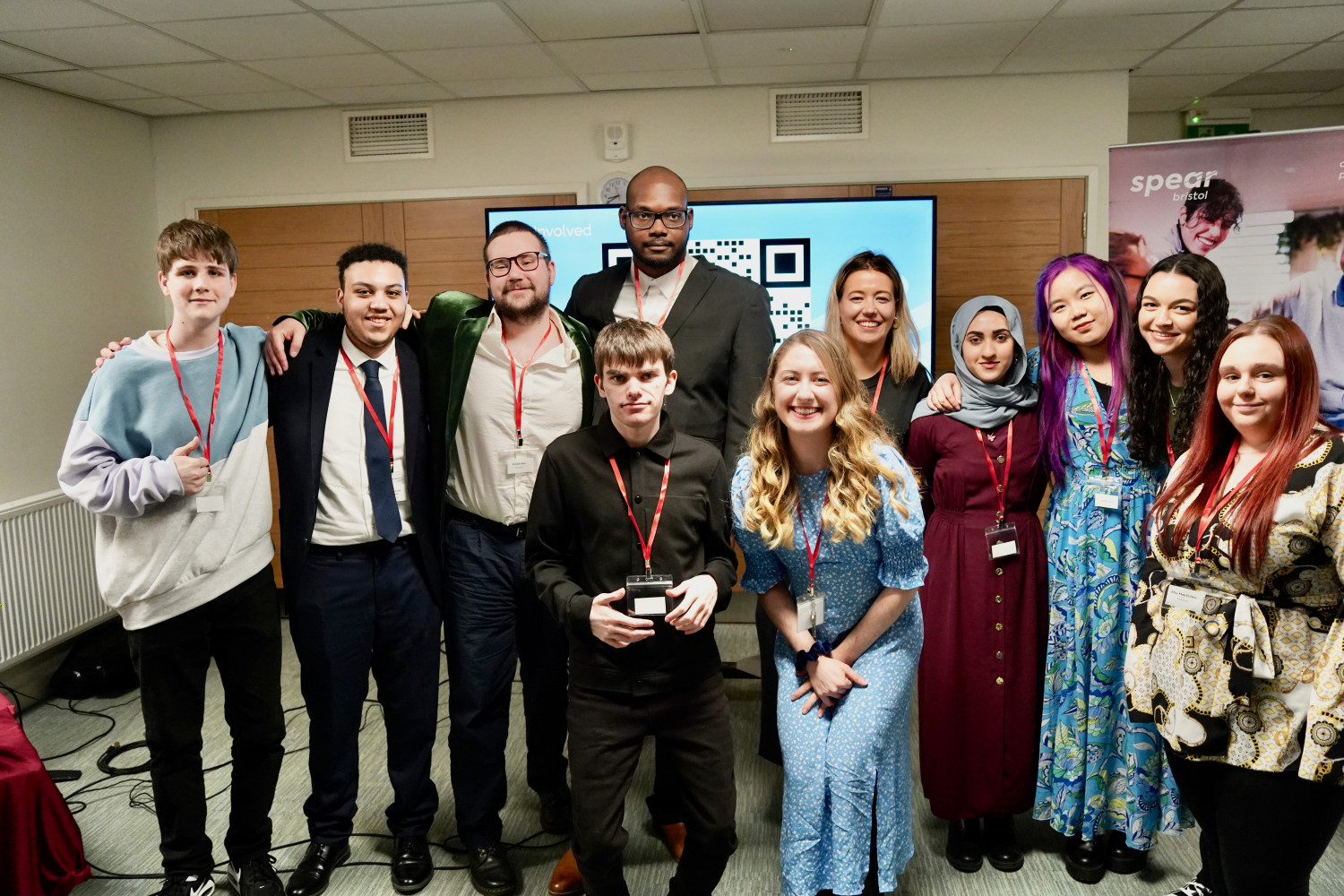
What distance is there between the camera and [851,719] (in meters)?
1.95

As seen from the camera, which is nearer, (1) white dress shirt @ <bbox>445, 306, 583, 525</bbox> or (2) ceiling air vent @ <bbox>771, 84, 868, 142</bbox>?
(1) white dress shirt @ <bbox>445, 306, 583, 525</bbox>

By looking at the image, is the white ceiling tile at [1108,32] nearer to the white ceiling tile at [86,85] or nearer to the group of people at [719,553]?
the group of people at [719,553]

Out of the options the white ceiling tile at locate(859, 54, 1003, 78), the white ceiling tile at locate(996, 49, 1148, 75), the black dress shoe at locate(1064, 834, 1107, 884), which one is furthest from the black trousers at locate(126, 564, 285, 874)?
the white ceiling tile at locate(996, 49, 1148, 75)

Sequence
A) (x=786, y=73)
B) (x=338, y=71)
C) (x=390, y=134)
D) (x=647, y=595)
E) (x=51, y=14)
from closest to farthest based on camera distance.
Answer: (x=647, y=595), (x=51, y=14), (x=338, y=71), (x=786, y=73), (x=390, y=134)

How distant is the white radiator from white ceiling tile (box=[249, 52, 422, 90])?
2.33 m

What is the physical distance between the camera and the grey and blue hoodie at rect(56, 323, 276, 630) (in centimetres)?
203

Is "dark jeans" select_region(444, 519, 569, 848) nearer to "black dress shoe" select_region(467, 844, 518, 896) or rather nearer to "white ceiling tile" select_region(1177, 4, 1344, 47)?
"black dress shoe" select_region(467, 844, 518, 896)

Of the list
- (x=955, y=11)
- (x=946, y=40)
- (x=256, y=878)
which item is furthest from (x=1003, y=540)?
(x=946, y=40)

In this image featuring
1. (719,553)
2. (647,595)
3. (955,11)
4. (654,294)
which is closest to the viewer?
(647,595)

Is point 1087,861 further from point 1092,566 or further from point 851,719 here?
point 851,719

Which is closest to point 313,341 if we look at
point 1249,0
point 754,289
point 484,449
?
point 484,449

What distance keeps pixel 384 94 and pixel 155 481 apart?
130 inches

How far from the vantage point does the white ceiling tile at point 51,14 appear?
3188 mm

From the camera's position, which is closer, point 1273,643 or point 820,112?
point 1273,643
